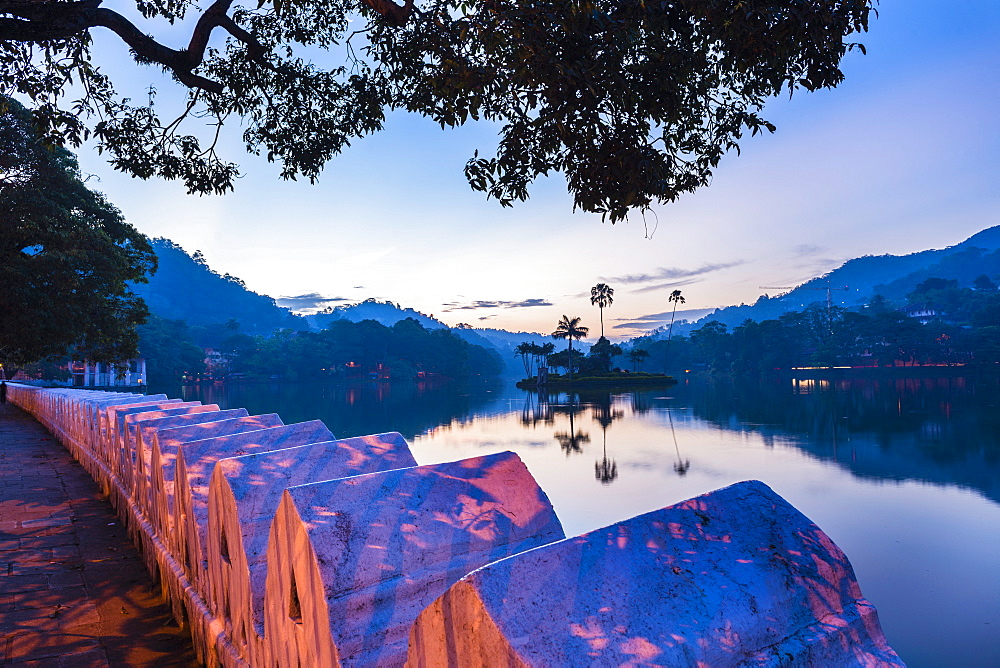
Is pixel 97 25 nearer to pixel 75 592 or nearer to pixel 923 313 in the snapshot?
pixel 75 592

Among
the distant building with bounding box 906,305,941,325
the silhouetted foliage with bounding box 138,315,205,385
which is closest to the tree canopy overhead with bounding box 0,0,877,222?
the silhouetted foliage with bounding box 138,315,205,385

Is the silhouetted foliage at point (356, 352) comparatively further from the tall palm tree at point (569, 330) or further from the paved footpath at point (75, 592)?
the paved footpath at point (75, 592)

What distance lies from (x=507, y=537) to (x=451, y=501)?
30 centimetres

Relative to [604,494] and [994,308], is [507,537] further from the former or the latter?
[994,308]

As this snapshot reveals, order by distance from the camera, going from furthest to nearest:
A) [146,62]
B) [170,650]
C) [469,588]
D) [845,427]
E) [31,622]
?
1. [845,427]
2. [146,62]
3. [31,622]
4. [170,650]
5. [469,588]

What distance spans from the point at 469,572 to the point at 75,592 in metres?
4.49

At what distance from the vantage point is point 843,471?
20.7 m

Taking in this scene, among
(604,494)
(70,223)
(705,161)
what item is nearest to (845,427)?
(604,494)

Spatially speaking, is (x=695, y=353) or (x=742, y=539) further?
(x=695, y=353)

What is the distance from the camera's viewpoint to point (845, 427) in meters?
32.2

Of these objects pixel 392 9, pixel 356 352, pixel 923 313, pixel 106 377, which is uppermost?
pixel 923 313

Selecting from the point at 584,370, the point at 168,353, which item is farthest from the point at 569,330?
the point at 168,353

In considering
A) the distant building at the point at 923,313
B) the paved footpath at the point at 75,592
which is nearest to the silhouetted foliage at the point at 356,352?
the distant building at the point at 923,313

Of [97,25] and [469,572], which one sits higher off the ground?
[97,25]
